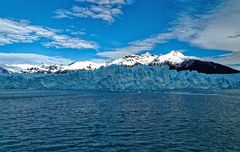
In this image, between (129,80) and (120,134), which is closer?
(120,134)

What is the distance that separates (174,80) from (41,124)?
334 ft

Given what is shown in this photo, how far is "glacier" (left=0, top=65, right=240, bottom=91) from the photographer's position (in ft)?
383

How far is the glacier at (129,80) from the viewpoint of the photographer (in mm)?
116688

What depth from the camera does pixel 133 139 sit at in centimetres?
2539

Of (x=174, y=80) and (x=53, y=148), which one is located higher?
(x=174, y=80)

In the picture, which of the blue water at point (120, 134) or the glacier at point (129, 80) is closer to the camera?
the blue water at point (120, 134)

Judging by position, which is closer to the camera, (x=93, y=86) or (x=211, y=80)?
(x=93, y=86)

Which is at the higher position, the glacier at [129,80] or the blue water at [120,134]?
the glacier at [129,80]

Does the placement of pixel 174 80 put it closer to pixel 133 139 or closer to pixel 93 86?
pixel 93 86

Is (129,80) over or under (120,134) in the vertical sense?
over

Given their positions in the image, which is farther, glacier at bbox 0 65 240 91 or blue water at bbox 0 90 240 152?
glacier at bbox 0 65 240 91

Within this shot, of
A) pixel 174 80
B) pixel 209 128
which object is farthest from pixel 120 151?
pixel 174 80

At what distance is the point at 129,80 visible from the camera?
12050 cm

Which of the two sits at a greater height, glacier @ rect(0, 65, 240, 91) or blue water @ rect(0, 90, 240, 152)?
glacier @ rect(0, 65, 240, 91)
